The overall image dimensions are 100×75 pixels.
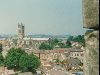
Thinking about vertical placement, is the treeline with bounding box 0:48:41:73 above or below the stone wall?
below

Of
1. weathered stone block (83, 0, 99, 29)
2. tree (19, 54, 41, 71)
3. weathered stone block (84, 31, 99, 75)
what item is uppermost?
weathered stone block (83, 0, 99, 29)

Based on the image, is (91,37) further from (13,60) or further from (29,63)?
(13,60)

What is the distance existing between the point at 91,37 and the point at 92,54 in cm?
9

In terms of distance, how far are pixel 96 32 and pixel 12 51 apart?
44.3m

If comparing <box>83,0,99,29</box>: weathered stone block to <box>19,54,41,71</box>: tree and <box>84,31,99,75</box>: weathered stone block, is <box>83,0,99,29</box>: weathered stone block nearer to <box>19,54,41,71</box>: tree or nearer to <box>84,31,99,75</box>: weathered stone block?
<box>84,31,99,75</box>: weathered stone block

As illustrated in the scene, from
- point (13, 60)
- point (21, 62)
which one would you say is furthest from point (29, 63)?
point (13, 60)

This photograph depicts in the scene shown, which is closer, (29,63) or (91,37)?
(91,37)

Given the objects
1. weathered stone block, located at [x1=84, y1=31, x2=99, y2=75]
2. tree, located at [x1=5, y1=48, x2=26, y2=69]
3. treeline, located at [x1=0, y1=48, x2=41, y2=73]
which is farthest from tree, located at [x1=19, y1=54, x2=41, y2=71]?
weathered stone block, located at [x1=84, y1=31, x2=99, y2=75]

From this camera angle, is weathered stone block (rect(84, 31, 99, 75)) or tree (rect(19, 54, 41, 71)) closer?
weathered stone block (rect(84, 31, 99, 75))

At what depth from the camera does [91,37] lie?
1.84 metres

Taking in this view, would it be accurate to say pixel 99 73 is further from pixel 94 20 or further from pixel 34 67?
pixel 34 67

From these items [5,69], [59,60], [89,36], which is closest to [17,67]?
[5,69]

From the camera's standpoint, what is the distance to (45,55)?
184ft

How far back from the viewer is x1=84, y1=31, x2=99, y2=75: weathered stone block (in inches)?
69.9
